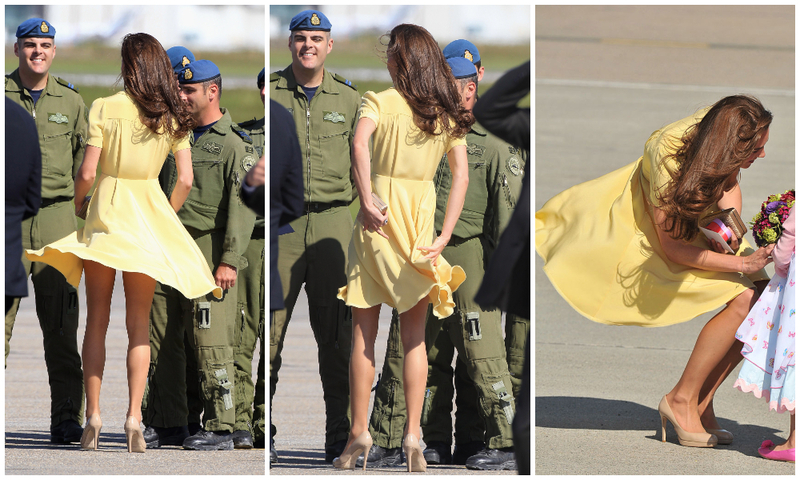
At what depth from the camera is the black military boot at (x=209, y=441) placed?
3.88 m

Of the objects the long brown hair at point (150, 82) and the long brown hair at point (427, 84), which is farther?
the long brown hair at point (150, 82)

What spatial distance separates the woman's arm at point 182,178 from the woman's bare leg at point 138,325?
0.94 ft

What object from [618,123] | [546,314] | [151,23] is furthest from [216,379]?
[618,123]

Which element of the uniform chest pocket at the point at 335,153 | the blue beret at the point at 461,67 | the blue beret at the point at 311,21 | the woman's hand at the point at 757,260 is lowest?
the woman's hand at the point at 757,260

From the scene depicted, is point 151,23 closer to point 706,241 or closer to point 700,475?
point 706,241

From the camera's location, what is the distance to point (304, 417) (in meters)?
4.04

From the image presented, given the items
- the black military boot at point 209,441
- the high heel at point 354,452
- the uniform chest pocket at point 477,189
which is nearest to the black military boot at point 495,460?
the high heel at point 354,452

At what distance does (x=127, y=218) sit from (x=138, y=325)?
1.26ft

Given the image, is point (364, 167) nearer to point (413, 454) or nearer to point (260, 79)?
point (260, 79)

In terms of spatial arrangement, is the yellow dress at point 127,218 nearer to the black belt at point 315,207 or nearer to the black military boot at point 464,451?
the black belt at point 315,207

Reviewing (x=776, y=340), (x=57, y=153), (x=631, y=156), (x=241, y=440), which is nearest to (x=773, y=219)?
(x=776, y=340)

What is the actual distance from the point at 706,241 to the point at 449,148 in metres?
1.22

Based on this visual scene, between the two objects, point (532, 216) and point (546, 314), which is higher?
point (532, 216)

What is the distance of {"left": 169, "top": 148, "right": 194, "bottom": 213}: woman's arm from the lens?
3.75m
